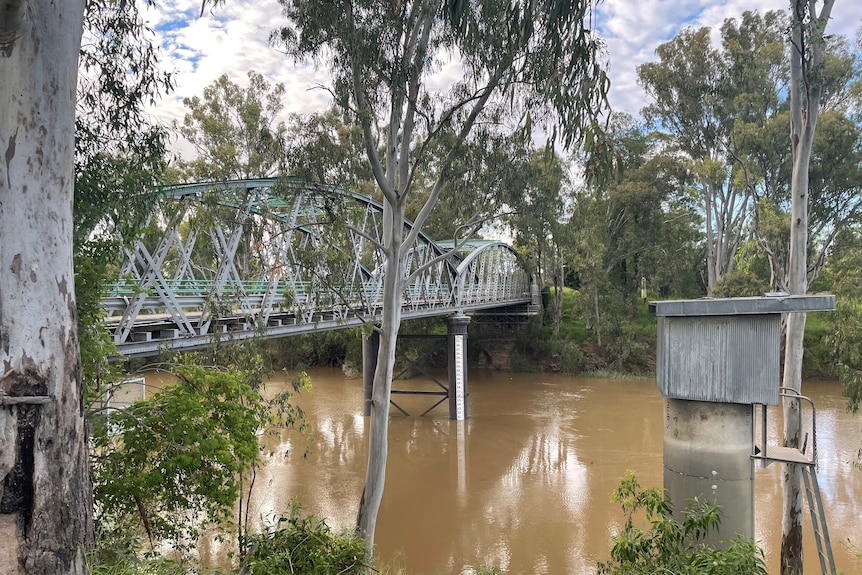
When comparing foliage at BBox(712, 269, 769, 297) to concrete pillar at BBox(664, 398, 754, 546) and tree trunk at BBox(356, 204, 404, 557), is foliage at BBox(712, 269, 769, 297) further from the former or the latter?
concrete pillar at BBox(664, 398, 754, 546)

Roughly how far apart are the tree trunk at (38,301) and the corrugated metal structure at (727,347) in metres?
3.88

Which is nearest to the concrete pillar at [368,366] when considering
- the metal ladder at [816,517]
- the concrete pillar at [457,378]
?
the concrete pillar at [457,378]

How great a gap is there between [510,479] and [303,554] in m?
7.32

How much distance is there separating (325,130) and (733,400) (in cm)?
538

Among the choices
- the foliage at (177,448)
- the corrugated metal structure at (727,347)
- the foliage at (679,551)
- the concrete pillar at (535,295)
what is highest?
the concrete pillar at (535,295)

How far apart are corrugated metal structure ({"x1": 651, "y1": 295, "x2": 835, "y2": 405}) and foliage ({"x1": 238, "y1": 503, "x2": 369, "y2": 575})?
2.52 metres

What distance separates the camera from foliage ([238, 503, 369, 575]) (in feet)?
11.2

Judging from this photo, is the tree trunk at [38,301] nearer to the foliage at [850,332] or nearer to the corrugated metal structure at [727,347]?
the corrugated metal structure at [727,347]

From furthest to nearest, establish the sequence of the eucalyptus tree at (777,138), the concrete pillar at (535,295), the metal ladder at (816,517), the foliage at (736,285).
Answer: the concrete pillar at (535,295) → the foliage at (736,285) → the eucalyptus tree at (777,138) → the metal ladder at (816,517)

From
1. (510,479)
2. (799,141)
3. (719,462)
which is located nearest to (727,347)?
(719,462)

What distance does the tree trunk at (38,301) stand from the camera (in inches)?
111

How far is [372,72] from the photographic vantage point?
21.0 ft

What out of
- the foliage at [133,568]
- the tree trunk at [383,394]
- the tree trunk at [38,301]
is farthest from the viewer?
the tree trunk at [383,394]

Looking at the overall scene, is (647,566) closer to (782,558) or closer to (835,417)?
(782,558)
